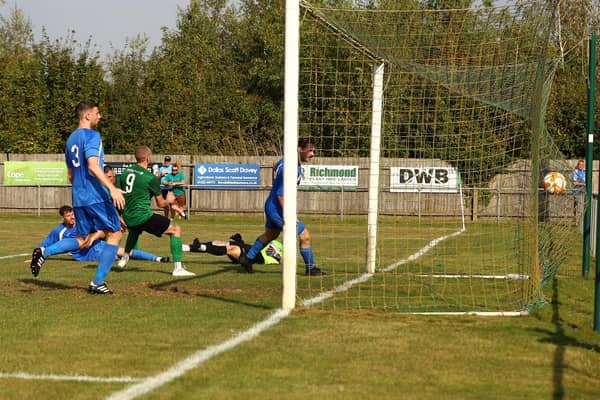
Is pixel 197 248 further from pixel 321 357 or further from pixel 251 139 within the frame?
pixel 251 139

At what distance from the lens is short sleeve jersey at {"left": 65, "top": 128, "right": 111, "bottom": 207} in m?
9.49

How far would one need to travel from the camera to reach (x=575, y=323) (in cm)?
841

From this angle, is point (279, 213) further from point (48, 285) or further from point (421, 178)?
point (421, 178)

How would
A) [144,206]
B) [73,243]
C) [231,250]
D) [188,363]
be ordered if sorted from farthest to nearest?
[231,250], [144,206], [73,243], [188,363]

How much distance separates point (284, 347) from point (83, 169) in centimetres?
382

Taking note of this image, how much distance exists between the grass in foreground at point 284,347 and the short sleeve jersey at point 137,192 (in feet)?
4.72

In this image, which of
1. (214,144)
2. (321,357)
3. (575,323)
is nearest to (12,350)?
(321,357)

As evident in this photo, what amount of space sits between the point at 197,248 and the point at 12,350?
7116mm

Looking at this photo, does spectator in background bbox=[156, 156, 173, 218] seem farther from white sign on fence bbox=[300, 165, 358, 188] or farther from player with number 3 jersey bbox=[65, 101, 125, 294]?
player with number 3 jersey bbox=[65, 101, 125, 294]

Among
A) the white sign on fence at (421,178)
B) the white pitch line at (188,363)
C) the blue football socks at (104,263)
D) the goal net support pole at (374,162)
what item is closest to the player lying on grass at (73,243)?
the blue football socks at (104,263)

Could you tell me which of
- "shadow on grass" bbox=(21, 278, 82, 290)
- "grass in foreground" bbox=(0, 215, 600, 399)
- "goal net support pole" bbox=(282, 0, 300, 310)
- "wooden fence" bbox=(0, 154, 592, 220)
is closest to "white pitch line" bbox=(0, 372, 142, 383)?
"grass in foreground" bbox=(0, 215, 600, 399)

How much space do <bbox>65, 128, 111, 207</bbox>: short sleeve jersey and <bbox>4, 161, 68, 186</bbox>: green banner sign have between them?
84.9ft

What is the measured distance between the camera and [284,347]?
6.86m

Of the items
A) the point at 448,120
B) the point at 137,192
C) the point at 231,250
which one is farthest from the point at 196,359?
the point at 448,120
